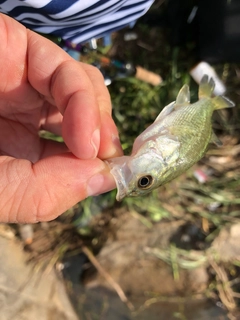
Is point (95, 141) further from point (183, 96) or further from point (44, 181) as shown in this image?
point (183, 96)

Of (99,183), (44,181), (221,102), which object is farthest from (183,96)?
(44,181)

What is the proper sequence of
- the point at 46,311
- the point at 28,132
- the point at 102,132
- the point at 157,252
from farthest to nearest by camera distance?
Result: the point at 157,252 < the point at 46,311 < the point at 28,132 < the point at 102,132

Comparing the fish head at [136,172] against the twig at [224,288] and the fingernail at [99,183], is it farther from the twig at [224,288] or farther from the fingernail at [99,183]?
the twig at [224,288]

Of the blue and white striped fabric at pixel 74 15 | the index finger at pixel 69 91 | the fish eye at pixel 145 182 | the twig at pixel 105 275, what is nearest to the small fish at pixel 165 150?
the fish eye at pixel 145 182

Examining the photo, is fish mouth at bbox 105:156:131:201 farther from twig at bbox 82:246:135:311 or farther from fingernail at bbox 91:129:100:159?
twig at bbox 82:246:135:311

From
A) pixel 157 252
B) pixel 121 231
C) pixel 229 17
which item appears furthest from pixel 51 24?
pixel 157 252

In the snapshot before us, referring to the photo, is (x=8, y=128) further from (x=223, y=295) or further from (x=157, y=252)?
(x=223, y=295)
